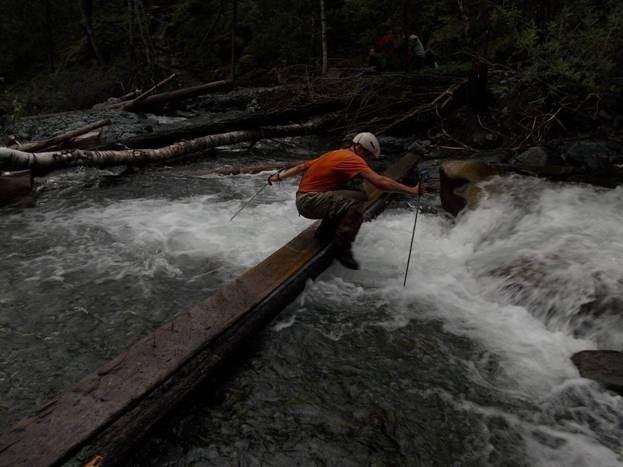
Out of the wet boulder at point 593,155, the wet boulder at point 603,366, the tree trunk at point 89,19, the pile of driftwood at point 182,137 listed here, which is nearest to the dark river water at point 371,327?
the wet boulder at point 603,366

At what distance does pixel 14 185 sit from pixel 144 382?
6.98 metres

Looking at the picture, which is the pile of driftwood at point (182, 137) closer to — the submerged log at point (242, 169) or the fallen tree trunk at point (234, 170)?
the fallen tree trunk at point (234, 170)

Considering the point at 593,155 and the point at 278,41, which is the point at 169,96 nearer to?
the point at 278,41

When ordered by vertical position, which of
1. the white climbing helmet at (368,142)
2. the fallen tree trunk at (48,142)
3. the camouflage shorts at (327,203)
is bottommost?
the fallen tree trunk at (48,142)

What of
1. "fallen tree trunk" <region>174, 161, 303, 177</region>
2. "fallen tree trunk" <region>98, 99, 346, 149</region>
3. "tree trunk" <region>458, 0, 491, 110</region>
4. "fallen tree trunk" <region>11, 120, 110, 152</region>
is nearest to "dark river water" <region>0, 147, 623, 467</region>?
"fallen tree trunk" <region>11, 120, 110, 152</region>

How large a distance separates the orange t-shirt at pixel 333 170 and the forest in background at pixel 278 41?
5485 mm

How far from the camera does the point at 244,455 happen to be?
10.3ft

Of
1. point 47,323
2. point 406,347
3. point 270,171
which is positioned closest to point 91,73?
point 270,171

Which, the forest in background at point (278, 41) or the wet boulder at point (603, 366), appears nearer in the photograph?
the wet boulder at point (603, 366)

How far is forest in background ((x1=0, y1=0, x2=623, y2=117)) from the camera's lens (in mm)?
8961

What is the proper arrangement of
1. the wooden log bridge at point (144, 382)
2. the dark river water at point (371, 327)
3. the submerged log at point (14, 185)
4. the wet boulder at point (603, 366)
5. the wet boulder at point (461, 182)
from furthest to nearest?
the submerged log at point (14, 185)
the wet boulder at point (461, 182)
the wet boulder at point (603, 366)
the dark river water at point (371, 327)
the wooden log bridge at point (144, 382)

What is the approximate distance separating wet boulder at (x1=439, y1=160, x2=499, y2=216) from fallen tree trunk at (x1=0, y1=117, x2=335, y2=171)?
6905 millimetres

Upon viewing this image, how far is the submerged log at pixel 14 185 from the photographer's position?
8188 mm

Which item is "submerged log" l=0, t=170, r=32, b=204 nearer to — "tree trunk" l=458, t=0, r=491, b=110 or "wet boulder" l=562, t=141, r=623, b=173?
"tree trunk" l=458, t=0, r=491, b=110
